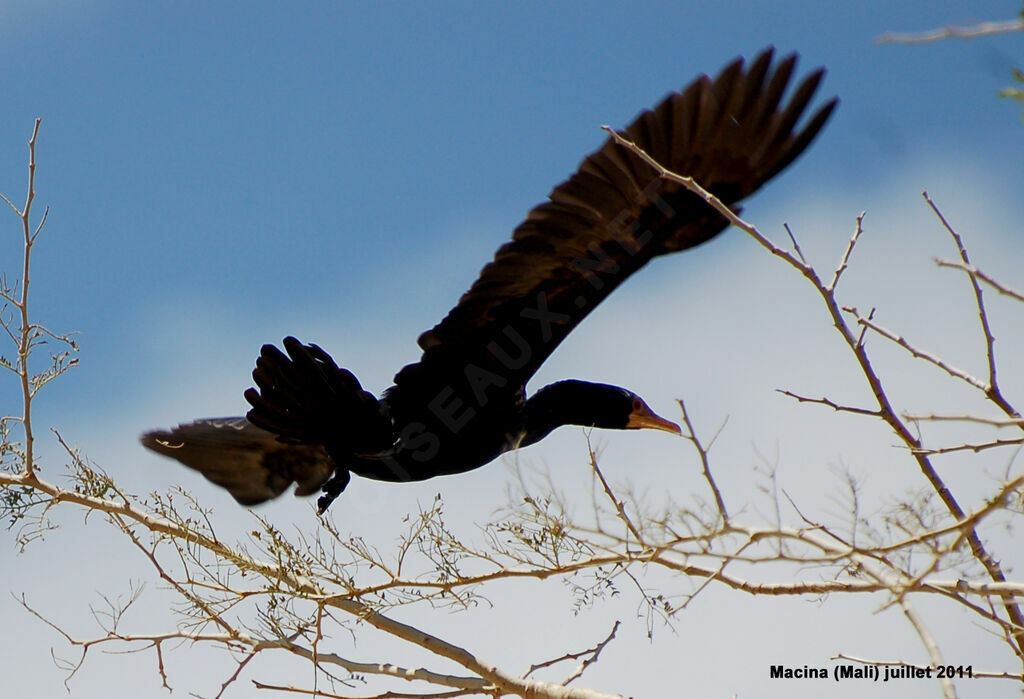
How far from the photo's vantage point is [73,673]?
4402mm

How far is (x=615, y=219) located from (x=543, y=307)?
0.55 m

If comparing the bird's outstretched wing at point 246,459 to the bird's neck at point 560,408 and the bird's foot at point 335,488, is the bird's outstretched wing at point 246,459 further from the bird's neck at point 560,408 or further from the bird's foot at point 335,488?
the bird's neck at point 560,408

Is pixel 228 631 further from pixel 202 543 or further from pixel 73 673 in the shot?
pixel 73 673

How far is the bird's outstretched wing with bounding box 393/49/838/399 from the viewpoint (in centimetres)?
432

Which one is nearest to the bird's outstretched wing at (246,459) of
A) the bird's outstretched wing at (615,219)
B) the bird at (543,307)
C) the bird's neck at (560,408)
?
the bird at (543,307)

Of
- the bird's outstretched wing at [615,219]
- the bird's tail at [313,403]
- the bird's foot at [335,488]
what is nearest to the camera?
the bird's outstretched wing at [615,219]

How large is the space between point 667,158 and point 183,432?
3011mm

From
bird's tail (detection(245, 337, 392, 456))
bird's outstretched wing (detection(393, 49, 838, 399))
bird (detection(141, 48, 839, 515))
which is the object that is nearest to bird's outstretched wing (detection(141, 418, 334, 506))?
bird (detection(141, 48, 839, 515))

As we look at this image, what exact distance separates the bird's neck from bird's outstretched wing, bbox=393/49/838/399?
0.37 m

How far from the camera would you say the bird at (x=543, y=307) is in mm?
4348

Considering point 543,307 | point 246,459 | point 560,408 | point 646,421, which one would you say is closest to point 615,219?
point 543,307

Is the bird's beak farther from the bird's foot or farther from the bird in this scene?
the bird's foot

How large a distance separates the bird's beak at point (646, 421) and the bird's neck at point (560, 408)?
188 mm

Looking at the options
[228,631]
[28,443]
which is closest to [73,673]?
[228,631]
